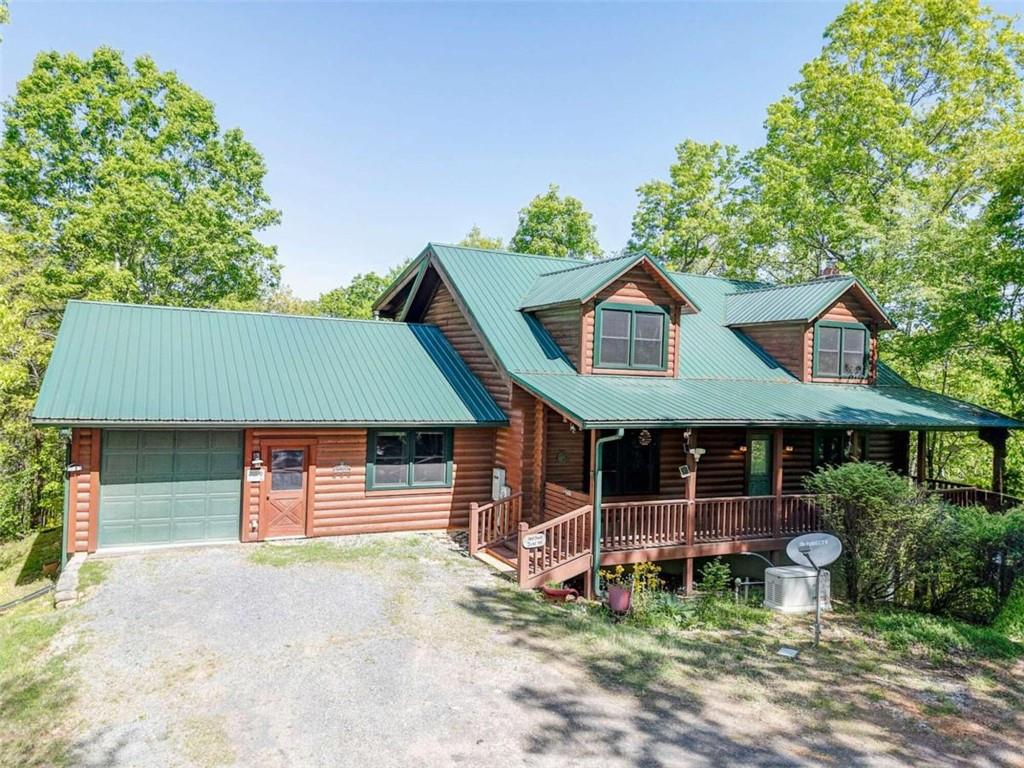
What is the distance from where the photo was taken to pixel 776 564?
47.8 ft

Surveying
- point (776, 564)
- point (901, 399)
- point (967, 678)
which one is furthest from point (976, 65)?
point (967, 678)

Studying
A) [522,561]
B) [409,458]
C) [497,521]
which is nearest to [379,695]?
[522,561]

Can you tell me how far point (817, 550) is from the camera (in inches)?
377

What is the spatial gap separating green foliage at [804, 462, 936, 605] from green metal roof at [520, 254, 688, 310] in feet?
18.6

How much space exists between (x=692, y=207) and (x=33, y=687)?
32.9 metres

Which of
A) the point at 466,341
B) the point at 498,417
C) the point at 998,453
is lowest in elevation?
the point at 998,453

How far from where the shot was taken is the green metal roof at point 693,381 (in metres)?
13.0

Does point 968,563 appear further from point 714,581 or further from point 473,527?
point 473,527

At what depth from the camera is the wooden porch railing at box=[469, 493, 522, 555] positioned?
507 inches

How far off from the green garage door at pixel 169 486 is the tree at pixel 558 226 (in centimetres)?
2852

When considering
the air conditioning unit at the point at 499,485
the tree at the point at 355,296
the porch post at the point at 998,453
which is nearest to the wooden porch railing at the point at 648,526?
the air conditioning unit at the point at 499,485

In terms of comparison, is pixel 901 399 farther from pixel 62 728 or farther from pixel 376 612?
pixel 62 728

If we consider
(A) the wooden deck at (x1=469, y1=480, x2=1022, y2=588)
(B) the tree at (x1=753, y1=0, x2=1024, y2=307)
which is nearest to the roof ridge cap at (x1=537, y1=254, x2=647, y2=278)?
(A) the wooden deck at (x1=469, y1=480, x2=1022, y2=588)

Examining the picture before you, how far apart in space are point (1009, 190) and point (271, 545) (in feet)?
69.5
